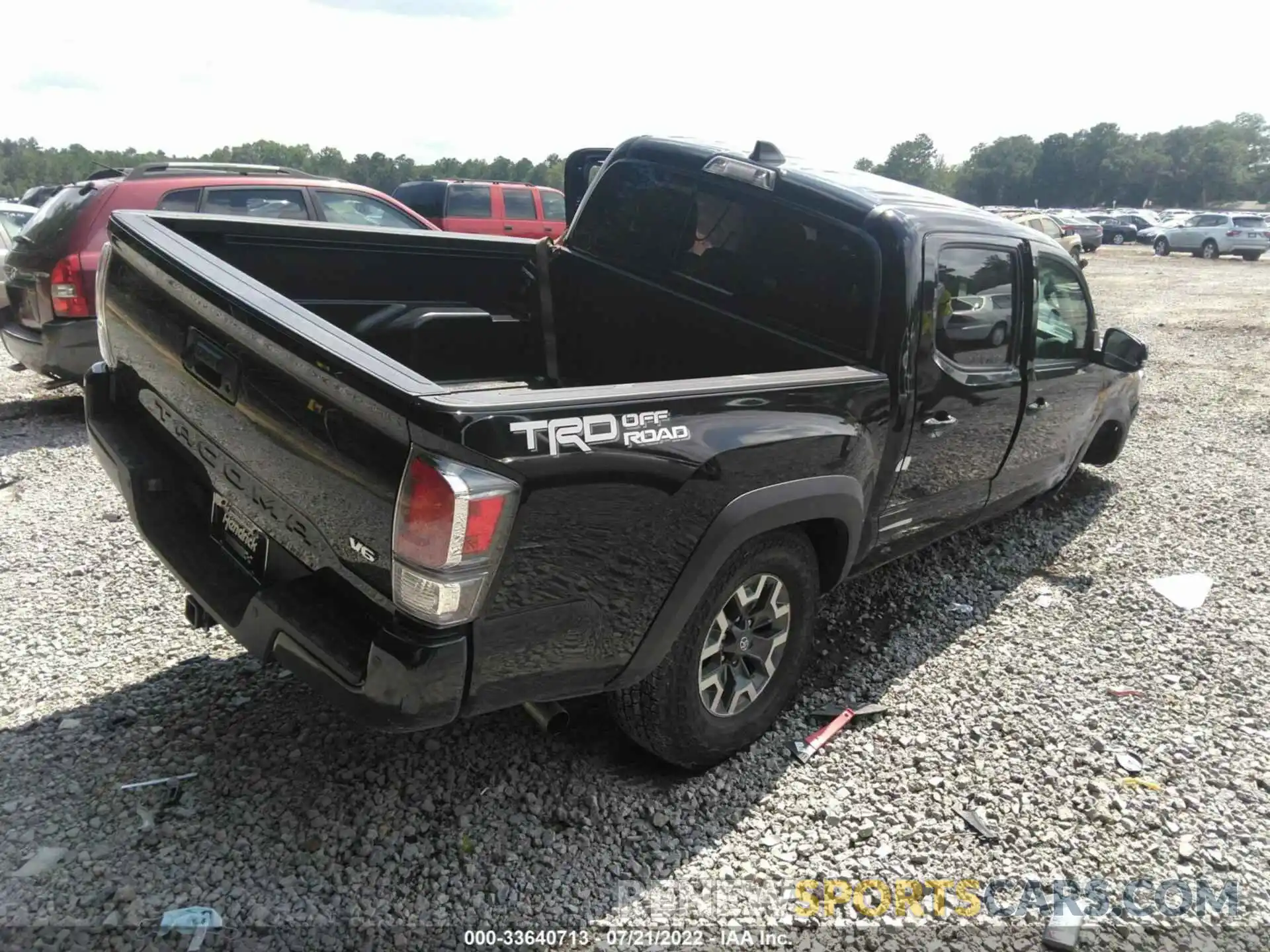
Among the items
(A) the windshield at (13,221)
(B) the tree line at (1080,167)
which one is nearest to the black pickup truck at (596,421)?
(A) the windshield at (13,221)

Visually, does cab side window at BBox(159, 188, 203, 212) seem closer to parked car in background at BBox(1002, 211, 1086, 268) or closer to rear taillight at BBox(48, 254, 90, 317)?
rear taillight at BBox(48, 254, 90, 317)

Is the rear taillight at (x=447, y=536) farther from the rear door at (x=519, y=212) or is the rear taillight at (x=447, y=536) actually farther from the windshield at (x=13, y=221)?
the rear door at (x=519, y=212)

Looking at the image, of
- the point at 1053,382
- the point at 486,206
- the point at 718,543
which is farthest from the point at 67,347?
the point at 486,206

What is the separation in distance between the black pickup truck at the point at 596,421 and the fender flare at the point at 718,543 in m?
0.01

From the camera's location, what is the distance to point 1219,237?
3378 centimetres

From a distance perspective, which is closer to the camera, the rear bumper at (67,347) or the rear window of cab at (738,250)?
the rear window of cab at (738,250)

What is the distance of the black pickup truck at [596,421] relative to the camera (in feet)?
6.95

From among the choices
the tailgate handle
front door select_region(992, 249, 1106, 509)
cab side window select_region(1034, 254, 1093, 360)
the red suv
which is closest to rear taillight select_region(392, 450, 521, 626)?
the tailgate handle

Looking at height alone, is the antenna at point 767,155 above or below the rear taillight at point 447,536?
above

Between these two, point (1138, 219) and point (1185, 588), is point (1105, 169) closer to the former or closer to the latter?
point (1138, 219)

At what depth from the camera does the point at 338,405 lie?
2125mm

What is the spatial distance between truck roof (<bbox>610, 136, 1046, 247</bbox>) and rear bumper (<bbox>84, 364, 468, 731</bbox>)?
2297 millimetres

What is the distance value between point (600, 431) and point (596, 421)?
0.09ft

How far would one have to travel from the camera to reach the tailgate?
2.09 metres
